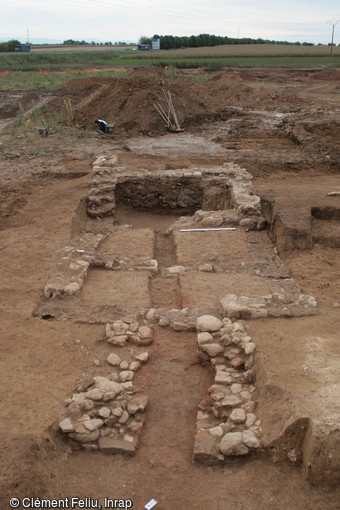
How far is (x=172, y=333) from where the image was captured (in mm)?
5117

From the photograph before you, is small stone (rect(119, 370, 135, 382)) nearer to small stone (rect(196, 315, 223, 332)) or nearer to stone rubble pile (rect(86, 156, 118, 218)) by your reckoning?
small stone (rect(196, 315, 223, 332))

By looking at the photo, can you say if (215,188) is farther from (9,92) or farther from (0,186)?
(9,92)

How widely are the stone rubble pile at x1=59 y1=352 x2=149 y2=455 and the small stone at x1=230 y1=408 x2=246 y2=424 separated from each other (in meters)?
0.80

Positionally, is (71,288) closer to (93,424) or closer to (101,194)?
(93,424)

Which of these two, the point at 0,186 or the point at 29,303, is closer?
the point at 29,303

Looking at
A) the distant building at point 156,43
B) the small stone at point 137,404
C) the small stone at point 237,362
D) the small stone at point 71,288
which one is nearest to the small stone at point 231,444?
the small stone at point 137,404

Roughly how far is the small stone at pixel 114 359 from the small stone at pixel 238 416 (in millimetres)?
1297

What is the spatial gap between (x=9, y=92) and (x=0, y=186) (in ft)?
63.9

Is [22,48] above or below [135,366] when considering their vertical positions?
above

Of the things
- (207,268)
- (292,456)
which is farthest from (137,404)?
(207,268)

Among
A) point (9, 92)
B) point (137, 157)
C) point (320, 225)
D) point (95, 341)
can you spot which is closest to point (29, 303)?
point (95, 341)

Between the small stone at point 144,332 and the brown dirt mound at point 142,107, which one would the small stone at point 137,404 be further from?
the brown dirt mound at point 142,107

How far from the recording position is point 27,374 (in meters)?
4.26

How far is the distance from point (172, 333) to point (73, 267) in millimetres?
1947
